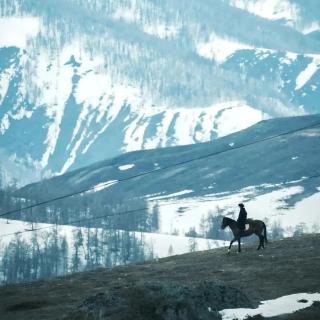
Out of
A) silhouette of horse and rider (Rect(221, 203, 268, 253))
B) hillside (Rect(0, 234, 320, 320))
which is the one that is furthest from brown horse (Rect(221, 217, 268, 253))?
hillside (Rect(0, 234, 320, 320))

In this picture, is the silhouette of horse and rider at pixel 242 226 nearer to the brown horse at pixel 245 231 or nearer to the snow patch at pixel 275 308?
the brown horse at pixel 245 231

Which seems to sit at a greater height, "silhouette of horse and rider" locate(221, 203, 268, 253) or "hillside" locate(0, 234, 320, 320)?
"silhouette of horse and rider" locate(221, 203, 268, 253)

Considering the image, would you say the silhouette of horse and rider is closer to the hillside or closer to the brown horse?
the brown horse

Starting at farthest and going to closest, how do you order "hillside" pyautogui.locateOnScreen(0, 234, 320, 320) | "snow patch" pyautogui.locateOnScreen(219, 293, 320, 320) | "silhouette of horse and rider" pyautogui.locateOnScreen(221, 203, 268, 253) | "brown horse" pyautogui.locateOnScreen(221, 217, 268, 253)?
"brown horse" pyautogui.locateOnScreen(221, 217, 268, 253), "silhouette of horse and rider" pyautogui.locateOnScreen(221, 203, 268, 253), "hillside" pyautogui.locateOnScreen(0, 234, 320, 320), "snow patch" pyautogui.locateOnScreen(219, 293, 320, 320)

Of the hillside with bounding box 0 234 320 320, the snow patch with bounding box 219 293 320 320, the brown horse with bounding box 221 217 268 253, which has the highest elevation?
the brown horse with bounding box 221 217 268 253

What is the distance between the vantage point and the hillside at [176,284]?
35000mm

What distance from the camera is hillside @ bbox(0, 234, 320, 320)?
35.0 metres

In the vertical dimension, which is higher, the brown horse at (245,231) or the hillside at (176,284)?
the brown horse at (245,231)

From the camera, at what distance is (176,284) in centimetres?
3678

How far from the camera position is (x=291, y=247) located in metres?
55.5

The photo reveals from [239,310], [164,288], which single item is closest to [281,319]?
[239,310]

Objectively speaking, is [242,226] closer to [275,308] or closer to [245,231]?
[245,231]

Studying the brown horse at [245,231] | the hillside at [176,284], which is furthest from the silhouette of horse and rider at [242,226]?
the hillside at [176,284]

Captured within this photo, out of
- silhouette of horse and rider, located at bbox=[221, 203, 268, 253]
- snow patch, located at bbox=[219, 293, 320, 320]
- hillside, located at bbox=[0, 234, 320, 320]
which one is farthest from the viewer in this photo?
silhouette of horse and rider, located at bbox=[221, 203, 268, 253]
